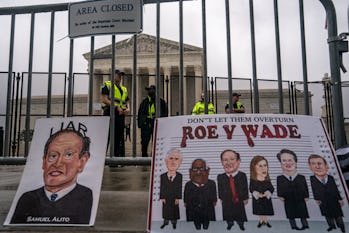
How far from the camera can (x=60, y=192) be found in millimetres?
1533

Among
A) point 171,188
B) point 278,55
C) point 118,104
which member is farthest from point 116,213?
point 118,104

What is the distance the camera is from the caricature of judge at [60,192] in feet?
4.79

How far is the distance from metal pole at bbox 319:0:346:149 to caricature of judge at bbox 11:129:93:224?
1.65m

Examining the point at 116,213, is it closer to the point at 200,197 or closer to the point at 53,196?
the point at 53,196

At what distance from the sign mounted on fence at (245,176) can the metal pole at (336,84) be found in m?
0.71

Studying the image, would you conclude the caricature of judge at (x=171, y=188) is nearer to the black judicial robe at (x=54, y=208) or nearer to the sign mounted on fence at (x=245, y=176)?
the sign mounted on fence at (x=245, y=176)

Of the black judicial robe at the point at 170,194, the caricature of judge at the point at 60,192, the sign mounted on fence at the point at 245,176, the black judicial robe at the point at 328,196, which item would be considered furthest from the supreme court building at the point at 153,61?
the black judicial robe at the point at 328,196

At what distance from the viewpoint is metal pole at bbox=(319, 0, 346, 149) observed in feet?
7.17

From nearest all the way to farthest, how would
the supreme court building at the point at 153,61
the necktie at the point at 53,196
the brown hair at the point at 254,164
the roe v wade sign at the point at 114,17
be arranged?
the brown hair at the point at 254,164, the necktie at the point at 53,196, the roe v wade sign at the point at 114,17, the supreme court building at the point at 153,61

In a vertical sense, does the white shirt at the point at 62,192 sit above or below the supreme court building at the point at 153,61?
below

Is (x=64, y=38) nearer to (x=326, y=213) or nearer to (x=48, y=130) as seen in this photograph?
(x=48, y=130)

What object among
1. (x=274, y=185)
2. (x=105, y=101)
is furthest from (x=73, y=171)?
(x=105, y=101)

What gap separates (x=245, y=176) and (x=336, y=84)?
1266mm

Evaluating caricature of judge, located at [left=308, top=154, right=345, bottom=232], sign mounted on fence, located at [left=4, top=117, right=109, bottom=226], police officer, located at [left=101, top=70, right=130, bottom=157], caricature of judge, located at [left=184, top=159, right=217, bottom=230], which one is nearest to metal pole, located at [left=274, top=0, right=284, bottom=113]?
caricature of judge, located at [left=308, top=154, right=345, bottom=232]
